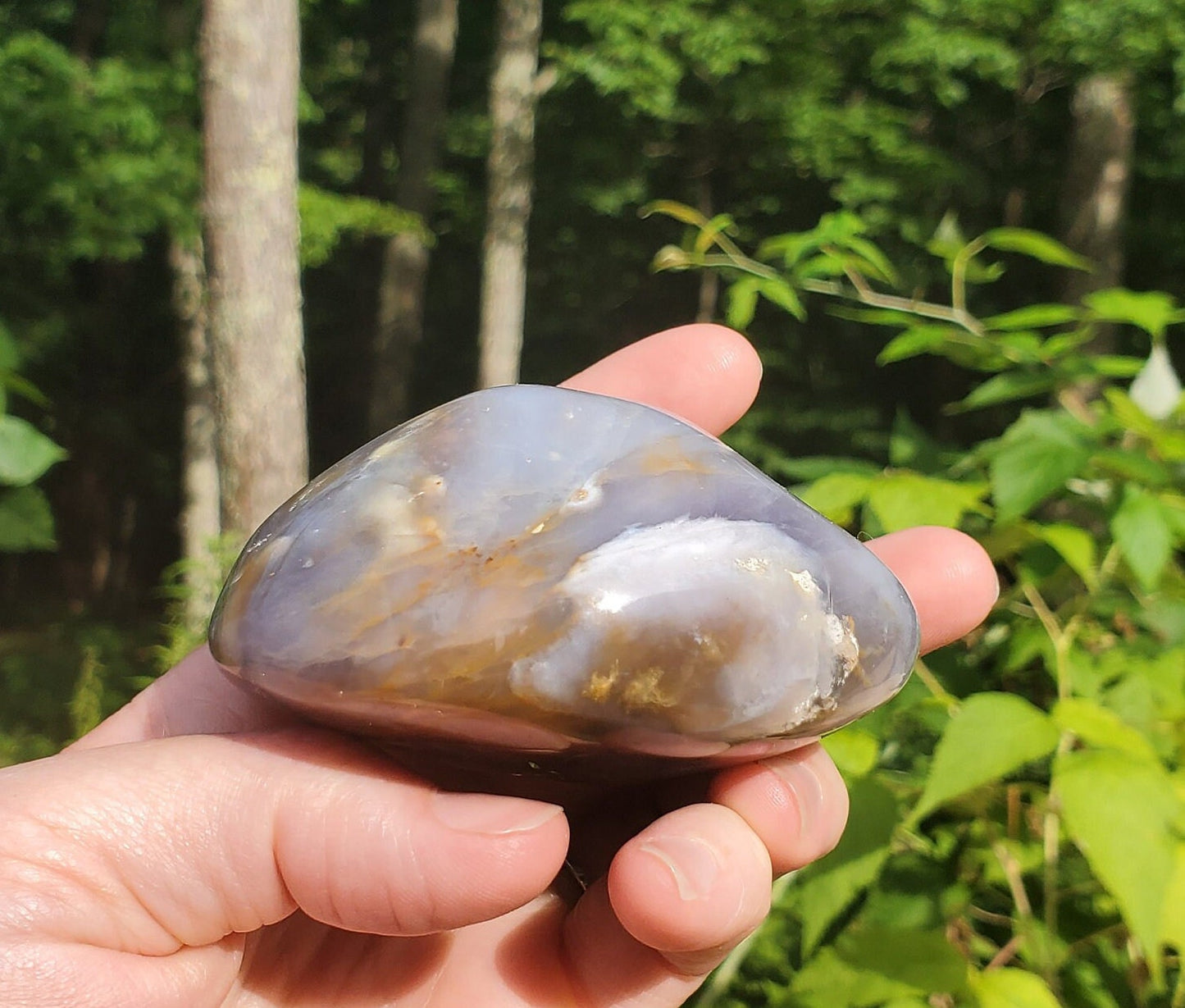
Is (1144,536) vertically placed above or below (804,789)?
above

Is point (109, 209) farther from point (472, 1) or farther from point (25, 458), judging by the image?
point (472, 1)

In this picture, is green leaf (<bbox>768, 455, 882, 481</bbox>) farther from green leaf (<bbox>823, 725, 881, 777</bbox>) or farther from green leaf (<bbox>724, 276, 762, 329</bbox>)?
green leaf (<bbox>823, 725, 881, 777</bbox>)

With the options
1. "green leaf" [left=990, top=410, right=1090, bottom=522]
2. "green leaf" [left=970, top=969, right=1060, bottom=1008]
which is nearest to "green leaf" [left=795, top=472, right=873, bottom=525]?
"green leaf" [left=990, top=410, right=1090, bottom=522]

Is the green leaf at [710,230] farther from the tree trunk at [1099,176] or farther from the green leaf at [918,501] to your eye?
the tree trunk at [1099,176]

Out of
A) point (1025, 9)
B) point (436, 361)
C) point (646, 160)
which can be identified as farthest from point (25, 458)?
point (436, 361)

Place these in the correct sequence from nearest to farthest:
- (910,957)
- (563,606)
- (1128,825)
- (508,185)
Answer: (563,606)
(1128,825)
(910,957)
(508,185)

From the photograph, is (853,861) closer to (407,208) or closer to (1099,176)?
(1099,176)

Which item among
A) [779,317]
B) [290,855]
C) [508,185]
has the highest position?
[290,855]

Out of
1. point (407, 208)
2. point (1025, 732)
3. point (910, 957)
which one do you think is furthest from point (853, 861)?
point (407, 208)
